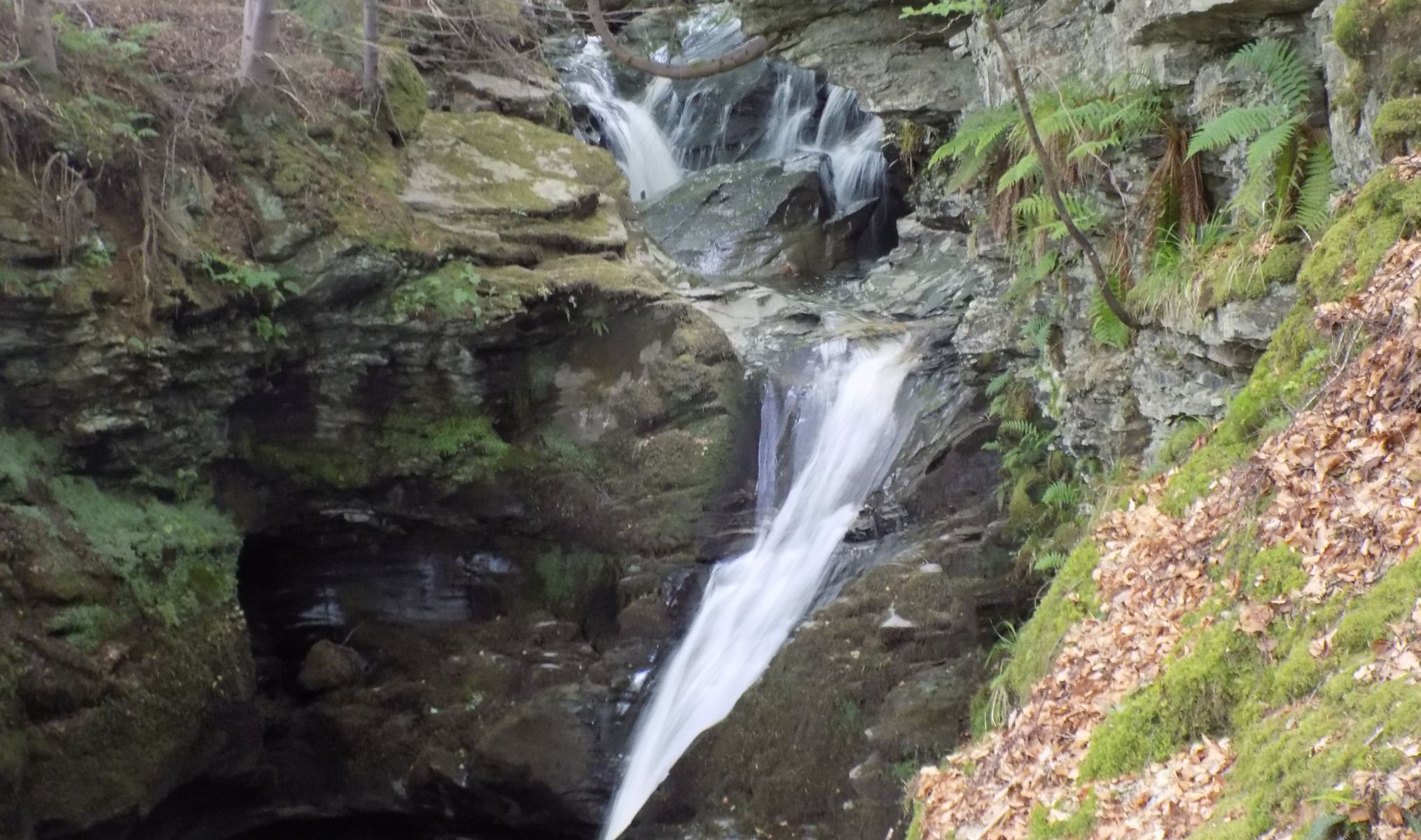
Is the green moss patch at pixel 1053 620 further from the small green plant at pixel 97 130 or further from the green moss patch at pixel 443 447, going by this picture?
the small green plant at pixel 97 130

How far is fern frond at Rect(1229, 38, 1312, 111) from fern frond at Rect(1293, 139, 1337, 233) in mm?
272

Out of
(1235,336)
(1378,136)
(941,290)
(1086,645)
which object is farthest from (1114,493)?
(941,290)

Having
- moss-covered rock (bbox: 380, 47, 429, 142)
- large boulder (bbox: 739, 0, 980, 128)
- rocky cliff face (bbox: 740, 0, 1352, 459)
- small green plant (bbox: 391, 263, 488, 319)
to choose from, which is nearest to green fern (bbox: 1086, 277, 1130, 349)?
rocky cliff face (bbox: 740, 0, 1352, 459)

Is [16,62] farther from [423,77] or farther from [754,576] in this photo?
[754,576]

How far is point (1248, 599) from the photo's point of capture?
4258 mm

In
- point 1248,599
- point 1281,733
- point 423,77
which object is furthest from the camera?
point 423,77

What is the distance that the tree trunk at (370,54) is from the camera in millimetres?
10906

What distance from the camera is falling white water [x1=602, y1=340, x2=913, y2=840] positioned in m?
8.79

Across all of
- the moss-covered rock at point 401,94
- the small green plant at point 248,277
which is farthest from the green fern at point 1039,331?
the moss-covered rock at point 401,94

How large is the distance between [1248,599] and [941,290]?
886 cm

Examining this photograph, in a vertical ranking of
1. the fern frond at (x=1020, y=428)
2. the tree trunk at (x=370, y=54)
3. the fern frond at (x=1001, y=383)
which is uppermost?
→ the tree trunk at (x=370, y=54)

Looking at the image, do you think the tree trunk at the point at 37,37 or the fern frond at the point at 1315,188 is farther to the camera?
the tree trunk at the point at 37,37

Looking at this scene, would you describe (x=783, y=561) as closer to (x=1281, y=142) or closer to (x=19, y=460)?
(x=1281, y=142)

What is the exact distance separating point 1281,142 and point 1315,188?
41 centimetres
